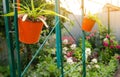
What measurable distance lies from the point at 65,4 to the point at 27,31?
264 centimetres

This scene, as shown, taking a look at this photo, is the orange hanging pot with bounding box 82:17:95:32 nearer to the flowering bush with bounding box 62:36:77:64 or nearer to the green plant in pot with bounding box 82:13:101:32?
the green plant in pot with bounding box 82:13:101:32

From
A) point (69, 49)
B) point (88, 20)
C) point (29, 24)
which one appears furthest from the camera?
point (69, 49)

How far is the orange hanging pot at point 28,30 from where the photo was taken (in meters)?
1.96

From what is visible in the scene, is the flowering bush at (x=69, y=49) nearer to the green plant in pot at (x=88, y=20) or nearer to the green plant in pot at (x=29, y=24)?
the green plant in pot at (x=88, y=20)

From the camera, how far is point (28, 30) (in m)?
1.97

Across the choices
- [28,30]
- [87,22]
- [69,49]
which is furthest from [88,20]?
[69,49]

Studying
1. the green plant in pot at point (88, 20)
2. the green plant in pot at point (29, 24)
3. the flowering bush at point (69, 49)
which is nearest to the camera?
the green plant in pot at point (29, 24)

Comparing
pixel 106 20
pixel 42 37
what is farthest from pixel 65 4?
pixel 106 20

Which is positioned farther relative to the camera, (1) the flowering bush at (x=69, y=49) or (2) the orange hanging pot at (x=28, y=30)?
(1) the flowering bush at (x=69, y=49)

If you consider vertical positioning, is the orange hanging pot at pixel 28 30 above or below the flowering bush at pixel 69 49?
above

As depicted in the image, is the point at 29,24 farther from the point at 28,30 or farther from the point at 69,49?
the point at 69,49

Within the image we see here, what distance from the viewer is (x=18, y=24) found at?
2.00 metres

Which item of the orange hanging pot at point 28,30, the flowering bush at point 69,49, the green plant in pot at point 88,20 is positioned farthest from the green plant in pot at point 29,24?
the flowering bush at point 69,49

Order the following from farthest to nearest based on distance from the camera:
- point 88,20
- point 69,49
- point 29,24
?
point 69,49
point 88,20
point 29,24
